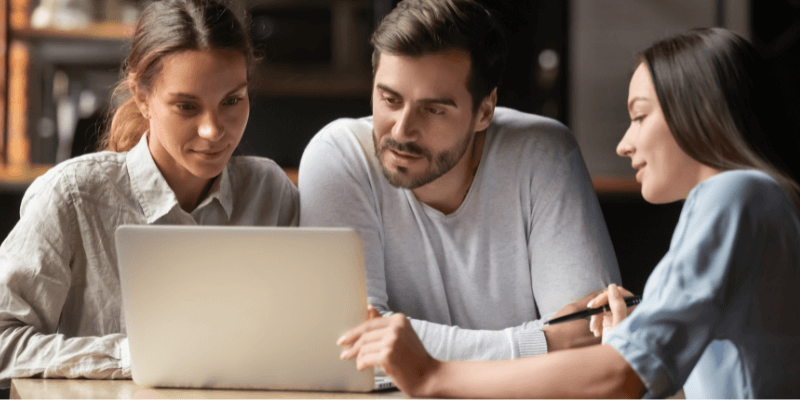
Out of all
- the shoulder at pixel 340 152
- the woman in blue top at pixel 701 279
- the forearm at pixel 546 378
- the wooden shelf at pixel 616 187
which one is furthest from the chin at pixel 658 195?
the wooden shelf at pixel 616 187

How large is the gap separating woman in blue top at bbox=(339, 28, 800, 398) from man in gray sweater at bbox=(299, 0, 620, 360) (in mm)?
495

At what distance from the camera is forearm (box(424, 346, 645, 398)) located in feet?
2.49

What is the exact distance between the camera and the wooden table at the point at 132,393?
0.89m

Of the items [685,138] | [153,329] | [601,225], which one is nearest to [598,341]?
[601,225]

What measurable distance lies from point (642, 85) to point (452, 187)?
0.61m

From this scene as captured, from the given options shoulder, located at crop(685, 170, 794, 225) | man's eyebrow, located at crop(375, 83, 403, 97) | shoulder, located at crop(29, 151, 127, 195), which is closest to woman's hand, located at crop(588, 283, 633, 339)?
shoulder, located at crop(685, 170, 794, 225)

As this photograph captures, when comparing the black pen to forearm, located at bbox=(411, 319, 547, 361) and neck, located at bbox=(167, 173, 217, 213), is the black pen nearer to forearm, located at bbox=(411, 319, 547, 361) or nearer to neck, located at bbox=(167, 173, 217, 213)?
forearm, located at bbox=(411, 319, 547, 361)

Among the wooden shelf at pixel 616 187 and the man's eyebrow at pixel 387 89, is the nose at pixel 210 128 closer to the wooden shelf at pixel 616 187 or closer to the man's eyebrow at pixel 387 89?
the man's eyebrow at pixel 387 89

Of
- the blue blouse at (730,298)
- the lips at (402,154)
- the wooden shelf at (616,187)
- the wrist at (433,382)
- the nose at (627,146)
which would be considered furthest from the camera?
the wooden shelf at (616,187)

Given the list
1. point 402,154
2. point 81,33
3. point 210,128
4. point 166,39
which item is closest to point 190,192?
point 210,128

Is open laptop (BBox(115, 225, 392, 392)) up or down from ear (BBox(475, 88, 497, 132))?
down

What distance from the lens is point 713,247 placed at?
2.44 feet

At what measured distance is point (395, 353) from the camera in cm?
83

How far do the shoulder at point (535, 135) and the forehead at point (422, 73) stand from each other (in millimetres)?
169
